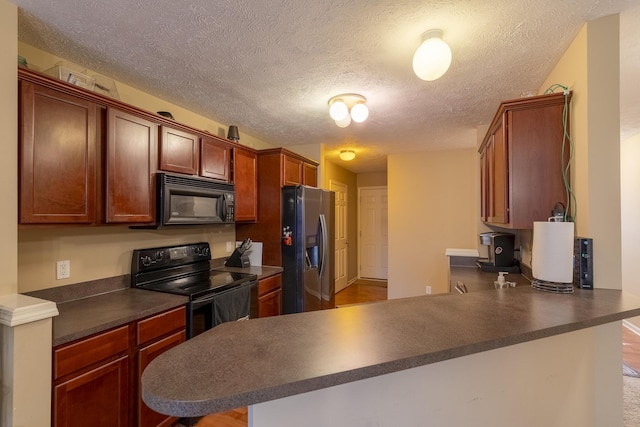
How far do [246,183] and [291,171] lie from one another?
0.56 metres

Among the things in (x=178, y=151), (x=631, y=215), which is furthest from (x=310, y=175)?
(x=631, y=215)


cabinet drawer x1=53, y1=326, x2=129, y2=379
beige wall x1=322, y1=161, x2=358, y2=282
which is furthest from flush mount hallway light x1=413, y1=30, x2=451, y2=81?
beige wall x1=322, y1=161, x2=358, y2=282

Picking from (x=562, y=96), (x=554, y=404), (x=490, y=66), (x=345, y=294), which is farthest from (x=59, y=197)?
(x=345, y=294)

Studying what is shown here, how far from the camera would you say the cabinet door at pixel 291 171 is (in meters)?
3.25

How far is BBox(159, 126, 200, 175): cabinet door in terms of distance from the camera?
7.13 feet

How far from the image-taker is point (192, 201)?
2.36 m

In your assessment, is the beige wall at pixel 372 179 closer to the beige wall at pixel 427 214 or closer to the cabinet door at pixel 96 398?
the beige wall at pixel 427 214

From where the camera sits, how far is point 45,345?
4.18 ft

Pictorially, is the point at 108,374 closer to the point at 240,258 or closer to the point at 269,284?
the point at 269,284

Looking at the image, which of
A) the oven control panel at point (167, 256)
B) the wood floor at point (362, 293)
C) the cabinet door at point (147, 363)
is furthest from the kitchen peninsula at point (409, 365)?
the wood floor at point (362, 293)

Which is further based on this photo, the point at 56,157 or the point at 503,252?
the point at 503,252

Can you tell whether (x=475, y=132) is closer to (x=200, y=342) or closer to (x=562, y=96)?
(x=562, y=96)

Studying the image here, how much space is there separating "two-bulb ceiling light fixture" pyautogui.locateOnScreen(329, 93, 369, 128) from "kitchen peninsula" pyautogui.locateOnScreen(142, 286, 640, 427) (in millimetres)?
1585

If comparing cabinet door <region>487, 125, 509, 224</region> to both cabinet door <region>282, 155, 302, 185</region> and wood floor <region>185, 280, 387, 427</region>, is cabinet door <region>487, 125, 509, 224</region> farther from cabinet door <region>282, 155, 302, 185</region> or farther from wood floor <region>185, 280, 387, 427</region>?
wood floor <region>185, 280, 387, 427</region>
